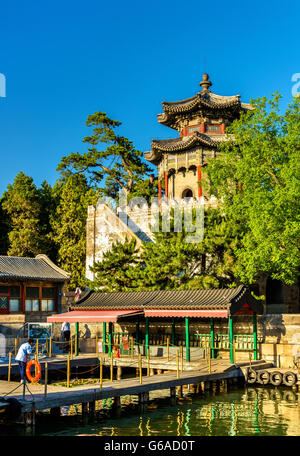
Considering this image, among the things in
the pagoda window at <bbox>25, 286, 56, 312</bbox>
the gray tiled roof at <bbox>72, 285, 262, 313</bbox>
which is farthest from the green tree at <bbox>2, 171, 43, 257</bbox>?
the gray tiled roof at <bbox>72, 285, 262, 313</bbox>

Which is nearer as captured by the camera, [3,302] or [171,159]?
[3,302]

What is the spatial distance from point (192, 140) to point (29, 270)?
17.3 meters

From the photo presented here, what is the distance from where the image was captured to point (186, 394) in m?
20.0

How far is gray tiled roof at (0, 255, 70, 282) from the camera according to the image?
31859 millimetres

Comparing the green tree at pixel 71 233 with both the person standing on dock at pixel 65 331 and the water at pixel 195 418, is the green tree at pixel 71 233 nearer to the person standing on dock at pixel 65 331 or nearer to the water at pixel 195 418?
the person standing on dock at pixel 65 331

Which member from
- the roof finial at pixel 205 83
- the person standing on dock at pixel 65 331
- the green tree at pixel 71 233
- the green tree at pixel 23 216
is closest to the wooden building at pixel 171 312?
→ the person standing on dock at pixel 65 331

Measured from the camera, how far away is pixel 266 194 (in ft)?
80.7

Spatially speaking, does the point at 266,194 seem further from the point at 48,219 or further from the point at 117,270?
the point at 48,219

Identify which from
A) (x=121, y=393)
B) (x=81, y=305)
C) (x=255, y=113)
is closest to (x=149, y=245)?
(x=81, y=305)

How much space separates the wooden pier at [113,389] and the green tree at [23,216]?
26886mm

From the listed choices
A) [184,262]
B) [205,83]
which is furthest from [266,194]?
[205,83]

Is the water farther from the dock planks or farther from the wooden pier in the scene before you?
the dock planks

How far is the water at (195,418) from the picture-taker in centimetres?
1412
